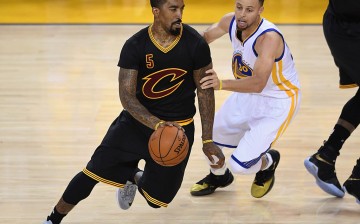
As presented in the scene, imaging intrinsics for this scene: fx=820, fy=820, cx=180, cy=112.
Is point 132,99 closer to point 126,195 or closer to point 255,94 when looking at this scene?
point 126,195

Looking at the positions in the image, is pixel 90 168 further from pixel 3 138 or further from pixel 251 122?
pixel 3 138

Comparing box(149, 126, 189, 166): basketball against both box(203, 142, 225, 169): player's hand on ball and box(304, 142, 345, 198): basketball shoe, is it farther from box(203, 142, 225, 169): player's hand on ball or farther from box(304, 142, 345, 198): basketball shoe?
box(304, 142, 345, 198): basketball shoe

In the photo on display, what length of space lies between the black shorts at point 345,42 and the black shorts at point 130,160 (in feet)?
3.37

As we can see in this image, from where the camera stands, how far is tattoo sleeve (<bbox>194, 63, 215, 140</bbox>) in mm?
4438

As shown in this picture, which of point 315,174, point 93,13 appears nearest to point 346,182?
point 315,174

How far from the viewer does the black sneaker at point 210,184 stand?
525 cm

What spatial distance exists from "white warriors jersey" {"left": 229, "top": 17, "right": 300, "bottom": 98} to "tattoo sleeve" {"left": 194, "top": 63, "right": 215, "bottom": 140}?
37 centimetres

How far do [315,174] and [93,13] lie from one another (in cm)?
537

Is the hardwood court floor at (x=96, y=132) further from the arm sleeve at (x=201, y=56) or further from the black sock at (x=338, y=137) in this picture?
the arm sleeve at (x=201, y=56)

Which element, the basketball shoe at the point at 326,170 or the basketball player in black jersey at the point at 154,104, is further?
the basketball shoe at the point at 326,170

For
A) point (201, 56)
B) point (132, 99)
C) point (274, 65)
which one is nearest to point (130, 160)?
point (132, 99)

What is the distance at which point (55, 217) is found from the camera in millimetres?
4668

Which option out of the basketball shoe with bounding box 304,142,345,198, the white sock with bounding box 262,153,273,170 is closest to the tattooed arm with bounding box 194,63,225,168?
the white sock with bounding box 262,153,273,170

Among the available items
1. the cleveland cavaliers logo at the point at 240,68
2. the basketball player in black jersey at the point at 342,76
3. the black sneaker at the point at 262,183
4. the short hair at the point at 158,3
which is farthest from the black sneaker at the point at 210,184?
the short hair at the point at 158,3
